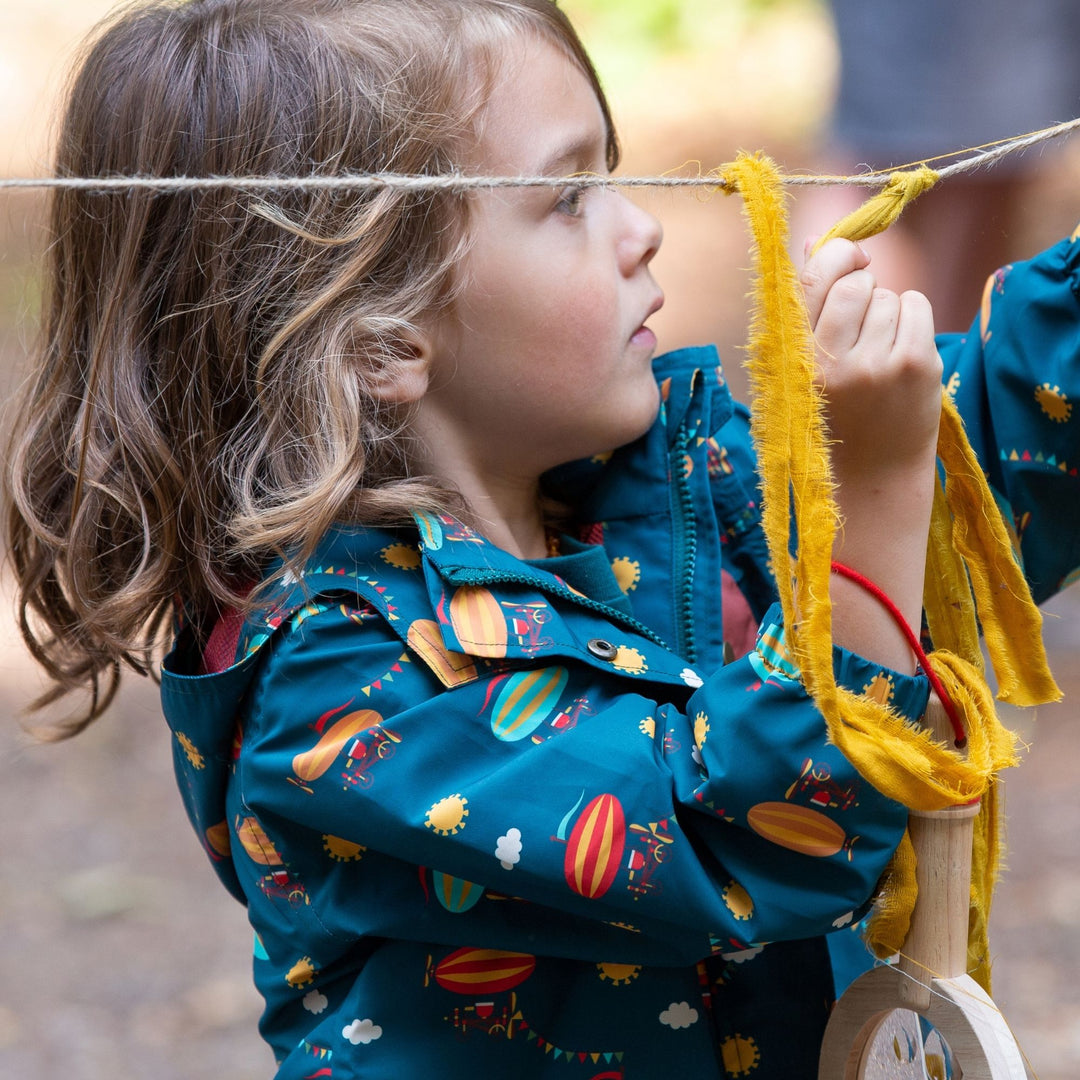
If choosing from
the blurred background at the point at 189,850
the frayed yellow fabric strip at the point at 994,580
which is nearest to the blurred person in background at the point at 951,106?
the blurred background at the point at 189,850

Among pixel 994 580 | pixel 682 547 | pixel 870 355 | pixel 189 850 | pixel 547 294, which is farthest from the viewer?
pixel 189 850

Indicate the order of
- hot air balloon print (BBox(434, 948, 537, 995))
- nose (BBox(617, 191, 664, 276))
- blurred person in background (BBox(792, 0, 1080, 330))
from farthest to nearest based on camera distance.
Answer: blurred person in background (BBox(792, 0, 1080, 330)) < nose (BBox(617, 191, 664, 276)) < hot air balloon print (BBox(434, 948, 537, 995))

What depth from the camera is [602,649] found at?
1016mm

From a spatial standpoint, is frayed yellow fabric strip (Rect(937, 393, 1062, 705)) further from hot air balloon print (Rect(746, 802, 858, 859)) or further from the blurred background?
the blurred background

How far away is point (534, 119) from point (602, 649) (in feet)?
1.54

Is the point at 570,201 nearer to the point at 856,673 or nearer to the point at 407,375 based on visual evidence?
the point at 407,375

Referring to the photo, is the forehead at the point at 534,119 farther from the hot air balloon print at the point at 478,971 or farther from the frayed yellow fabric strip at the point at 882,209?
the hot air balloon print at the point at 478,971

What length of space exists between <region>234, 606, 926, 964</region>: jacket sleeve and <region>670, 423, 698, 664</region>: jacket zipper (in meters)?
0.19

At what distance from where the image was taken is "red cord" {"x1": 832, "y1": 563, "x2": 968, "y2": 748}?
902mm

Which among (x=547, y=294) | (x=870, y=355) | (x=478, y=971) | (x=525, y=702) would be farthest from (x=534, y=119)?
(x=478, y=971)

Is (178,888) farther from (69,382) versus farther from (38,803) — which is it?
(69,382)

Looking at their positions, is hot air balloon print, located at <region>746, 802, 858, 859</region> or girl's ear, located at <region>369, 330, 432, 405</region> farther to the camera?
girl's ear, located at <region>369, 330, 432, 405</region>

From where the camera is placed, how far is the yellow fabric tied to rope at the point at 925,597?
2.67ft

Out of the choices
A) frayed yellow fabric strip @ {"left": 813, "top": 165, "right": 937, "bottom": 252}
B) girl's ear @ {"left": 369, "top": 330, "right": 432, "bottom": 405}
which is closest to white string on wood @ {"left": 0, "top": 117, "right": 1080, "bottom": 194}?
frayed yellow fabric strip @ {"left": 813, "top": 165, "right": 937, "bottom": 252}
